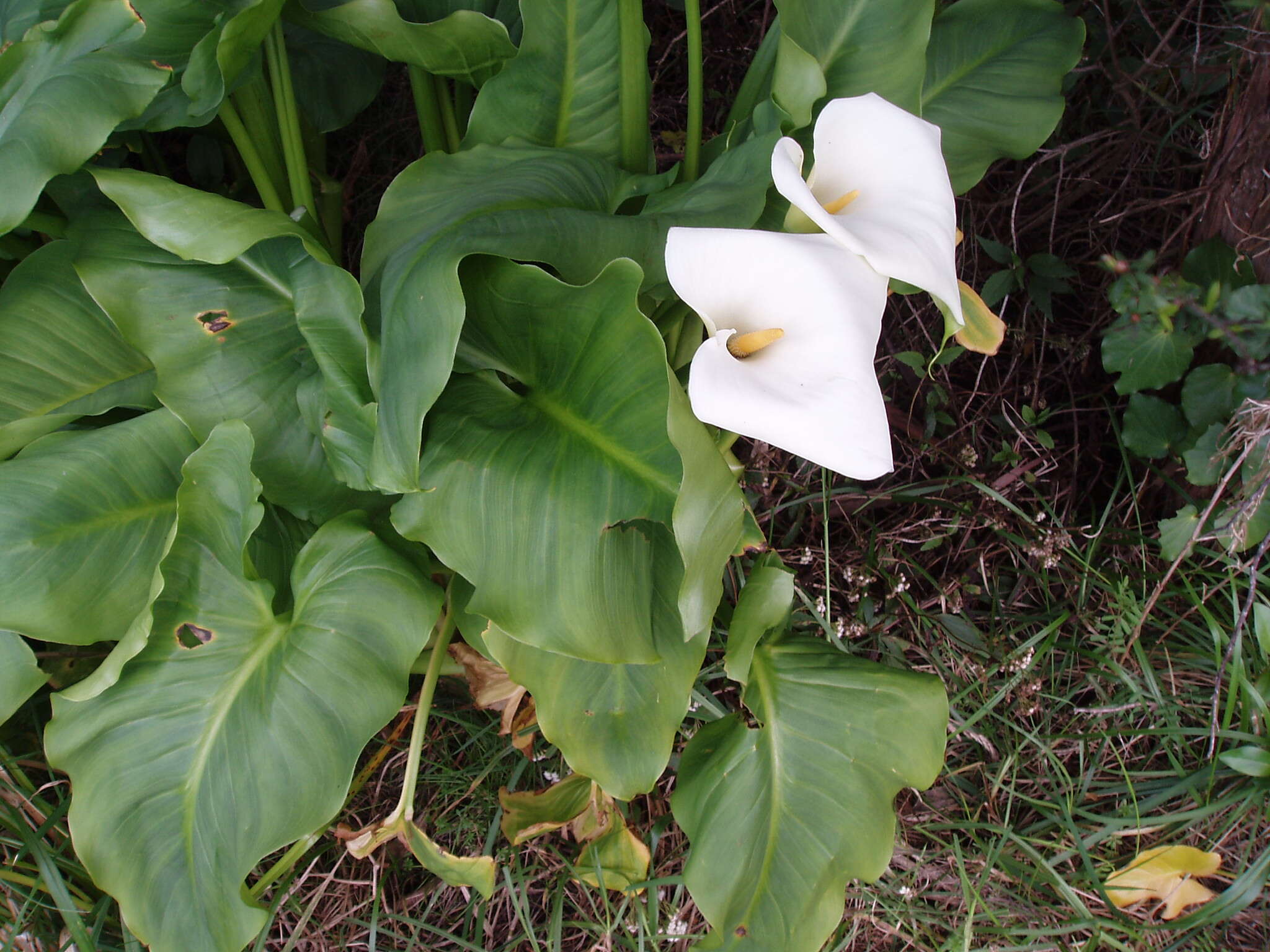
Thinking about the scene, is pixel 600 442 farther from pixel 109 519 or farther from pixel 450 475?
pixel 109 519

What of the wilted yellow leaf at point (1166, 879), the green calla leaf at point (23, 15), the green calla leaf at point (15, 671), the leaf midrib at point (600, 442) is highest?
the green calla leaf at point (23, 15)

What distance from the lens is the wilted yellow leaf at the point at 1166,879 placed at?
115 centimetres

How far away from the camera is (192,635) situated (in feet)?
2.89

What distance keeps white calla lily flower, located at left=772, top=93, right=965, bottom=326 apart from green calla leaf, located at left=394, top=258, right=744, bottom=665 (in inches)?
7.4

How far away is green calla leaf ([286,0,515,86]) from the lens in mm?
845

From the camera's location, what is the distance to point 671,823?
124cm

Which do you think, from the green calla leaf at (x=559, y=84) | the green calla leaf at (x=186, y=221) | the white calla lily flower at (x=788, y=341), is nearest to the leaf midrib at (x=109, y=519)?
the green calla leaf at (x=186, y=221)

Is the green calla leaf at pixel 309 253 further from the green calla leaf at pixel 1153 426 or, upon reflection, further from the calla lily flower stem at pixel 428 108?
the green calla leaf at pixel 1153 426

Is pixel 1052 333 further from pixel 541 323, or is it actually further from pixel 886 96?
pixel 541 323

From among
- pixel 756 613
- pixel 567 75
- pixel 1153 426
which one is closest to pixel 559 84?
pixel 567 75

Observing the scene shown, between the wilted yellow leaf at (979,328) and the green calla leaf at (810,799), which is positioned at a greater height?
the wilted yellow leaf at (979,328)

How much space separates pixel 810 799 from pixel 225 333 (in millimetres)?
778

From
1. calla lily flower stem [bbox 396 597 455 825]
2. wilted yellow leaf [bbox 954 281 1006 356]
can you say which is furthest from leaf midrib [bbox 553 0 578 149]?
calla lily flower stem [bbox 396 597 455 825]

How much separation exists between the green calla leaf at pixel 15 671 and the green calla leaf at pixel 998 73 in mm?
1133
